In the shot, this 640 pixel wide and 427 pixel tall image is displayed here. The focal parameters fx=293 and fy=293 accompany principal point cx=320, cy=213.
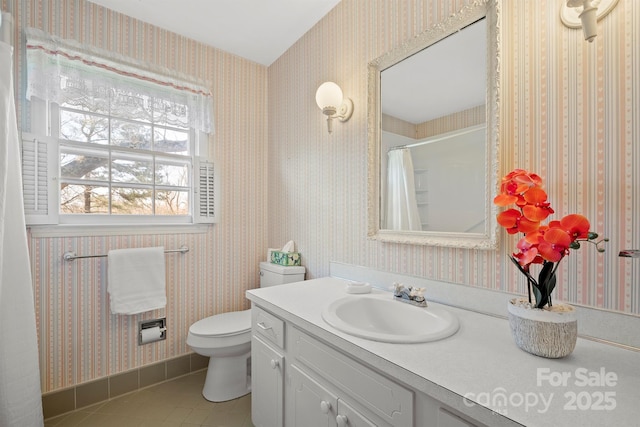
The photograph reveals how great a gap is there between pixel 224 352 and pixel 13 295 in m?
1.09

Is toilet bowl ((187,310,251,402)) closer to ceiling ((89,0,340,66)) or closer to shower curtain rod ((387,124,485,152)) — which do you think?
shower curtain rod ((387,124,485,152))

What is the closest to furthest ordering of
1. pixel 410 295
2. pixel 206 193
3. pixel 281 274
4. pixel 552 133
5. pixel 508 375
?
1. pixel 508 375
2. pixel 552 133
3. pixel 410 295
4. pixel 281 274
5. pixel 206 193

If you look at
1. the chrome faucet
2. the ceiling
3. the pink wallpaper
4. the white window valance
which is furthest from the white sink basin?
the ceiling

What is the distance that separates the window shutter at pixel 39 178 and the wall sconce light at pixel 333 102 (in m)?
1.59

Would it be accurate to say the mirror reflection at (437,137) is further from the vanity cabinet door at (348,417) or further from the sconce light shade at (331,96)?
the vanity cabinet door at (348,417)

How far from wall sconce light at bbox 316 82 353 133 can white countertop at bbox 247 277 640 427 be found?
1.21 m

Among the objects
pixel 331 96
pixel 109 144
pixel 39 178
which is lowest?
pixel 39 178

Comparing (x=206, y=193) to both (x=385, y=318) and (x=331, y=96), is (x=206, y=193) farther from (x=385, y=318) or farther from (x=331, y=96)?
(x=385, y=318)

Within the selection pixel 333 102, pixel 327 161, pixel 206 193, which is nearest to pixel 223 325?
pixel 206 193

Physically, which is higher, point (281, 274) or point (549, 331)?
point (549, 331)

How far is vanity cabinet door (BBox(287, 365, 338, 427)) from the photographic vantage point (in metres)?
1.01

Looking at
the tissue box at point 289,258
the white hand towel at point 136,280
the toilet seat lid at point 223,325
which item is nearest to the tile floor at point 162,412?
the toilet seat lid at point 223,325

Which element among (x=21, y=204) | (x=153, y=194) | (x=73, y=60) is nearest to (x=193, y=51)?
(x=73, y=60)

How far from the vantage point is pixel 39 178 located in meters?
1.65
